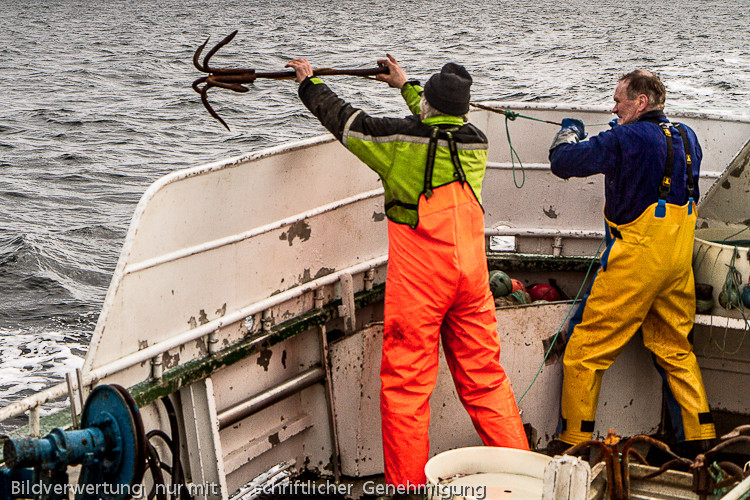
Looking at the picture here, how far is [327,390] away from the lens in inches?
180

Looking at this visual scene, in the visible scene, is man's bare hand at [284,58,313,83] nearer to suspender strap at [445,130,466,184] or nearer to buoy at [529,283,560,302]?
suspender strap at [445,130,466,184]

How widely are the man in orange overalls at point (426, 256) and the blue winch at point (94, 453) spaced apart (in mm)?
1252

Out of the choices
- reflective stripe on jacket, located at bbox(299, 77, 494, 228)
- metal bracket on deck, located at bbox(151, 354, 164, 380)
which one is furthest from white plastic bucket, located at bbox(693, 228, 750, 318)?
metal bracket on deck, located at bbox(151, 354, 164, 380)

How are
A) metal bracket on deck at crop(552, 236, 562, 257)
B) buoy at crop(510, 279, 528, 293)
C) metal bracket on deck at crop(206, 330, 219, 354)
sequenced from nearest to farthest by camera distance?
metal bracket on deck at crop(206, 330, 219, 354) → buoy at crop(510, 279, 528, 293) → metal bracket on deck at crop(552, 236, 562, 257)

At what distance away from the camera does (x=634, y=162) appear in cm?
431

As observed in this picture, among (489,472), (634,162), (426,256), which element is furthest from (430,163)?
(489,472)

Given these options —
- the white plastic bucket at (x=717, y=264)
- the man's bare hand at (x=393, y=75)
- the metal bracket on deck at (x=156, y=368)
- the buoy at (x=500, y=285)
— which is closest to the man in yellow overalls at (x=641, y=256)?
the white plastic bucket at (x=717, y=264)

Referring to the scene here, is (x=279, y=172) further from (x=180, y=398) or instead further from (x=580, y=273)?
(x=580, y=273)

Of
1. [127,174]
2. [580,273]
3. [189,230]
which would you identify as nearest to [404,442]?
[189,230]

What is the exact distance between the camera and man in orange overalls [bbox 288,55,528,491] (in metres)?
3.94

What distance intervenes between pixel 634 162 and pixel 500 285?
1099mm

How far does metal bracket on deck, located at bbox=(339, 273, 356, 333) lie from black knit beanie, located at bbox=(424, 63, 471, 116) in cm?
103

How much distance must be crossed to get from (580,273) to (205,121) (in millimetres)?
12616

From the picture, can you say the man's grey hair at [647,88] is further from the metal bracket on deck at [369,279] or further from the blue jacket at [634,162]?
the metal bracket on deck at [369,279]
